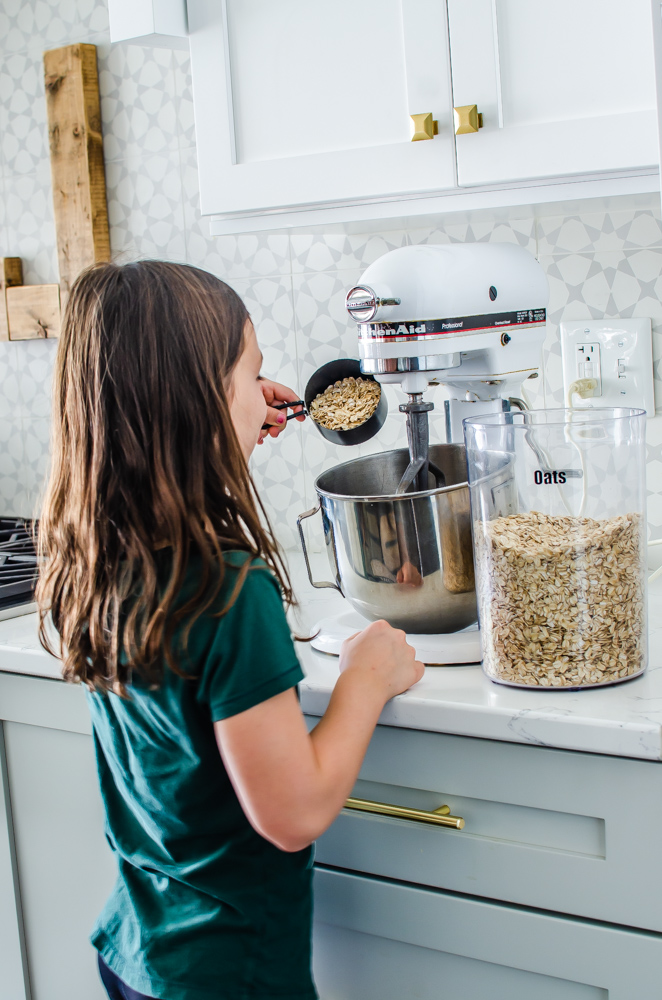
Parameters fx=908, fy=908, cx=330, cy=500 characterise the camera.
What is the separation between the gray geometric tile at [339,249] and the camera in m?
1.48

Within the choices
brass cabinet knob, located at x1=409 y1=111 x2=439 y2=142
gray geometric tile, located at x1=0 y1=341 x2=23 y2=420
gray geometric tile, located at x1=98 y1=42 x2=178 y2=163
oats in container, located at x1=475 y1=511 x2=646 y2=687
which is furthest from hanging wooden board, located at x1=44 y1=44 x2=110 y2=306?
oats in container, located at x1=475 y1=511 x2=646 y2=687

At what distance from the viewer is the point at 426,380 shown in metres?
1.03

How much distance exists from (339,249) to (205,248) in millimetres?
270

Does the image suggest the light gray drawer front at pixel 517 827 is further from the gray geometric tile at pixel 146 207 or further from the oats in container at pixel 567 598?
the gray geometric tile at pixel 146 207

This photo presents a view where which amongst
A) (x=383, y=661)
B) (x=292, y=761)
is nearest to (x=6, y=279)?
(x=383, y=661)

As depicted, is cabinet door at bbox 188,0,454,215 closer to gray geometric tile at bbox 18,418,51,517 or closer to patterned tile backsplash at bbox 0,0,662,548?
patterned tile backsplash at bbox 0,0,662,548

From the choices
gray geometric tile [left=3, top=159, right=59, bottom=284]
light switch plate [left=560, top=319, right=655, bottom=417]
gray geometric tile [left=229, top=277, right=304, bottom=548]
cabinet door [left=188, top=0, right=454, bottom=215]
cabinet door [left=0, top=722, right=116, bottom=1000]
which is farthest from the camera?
gray geometric tile [left=3, top=159, right=59, bottom=284]

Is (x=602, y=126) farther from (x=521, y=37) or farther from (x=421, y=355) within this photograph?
(x=421, y=355)

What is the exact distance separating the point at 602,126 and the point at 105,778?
0.88 metres

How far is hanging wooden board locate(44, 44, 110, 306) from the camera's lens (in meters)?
1.68

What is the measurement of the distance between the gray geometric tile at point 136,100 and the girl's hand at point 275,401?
677mm

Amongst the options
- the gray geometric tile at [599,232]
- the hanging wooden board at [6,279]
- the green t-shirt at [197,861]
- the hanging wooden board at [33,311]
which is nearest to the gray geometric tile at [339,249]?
the gray geometric tile at [599,232]

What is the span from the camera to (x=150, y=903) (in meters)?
0.88

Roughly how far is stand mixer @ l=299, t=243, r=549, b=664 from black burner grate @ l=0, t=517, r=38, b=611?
0.50 m
